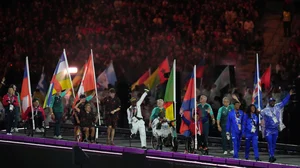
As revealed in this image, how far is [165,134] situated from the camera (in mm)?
28172

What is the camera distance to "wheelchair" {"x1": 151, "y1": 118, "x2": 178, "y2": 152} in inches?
1101

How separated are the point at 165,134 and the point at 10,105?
6.17 meters

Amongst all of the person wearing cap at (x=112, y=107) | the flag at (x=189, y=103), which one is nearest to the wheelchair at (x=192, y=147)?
the flag at (x=189, y=103)

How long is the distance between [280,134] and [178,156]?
17.2 ft

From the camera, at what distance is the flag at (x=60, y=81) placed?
102 ft

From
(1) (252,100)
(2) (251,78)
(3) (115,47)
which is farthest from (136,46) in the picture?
(1) (252,100)

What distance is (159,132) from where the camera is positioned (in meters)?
28.1

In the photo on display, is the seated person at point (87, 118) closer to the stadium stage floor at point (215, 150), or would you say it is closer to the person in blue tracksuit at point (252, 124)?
the stadium stage floor at point (215, 150)

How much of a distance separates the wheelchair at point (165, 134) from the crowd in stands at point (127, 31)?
24.1 feet

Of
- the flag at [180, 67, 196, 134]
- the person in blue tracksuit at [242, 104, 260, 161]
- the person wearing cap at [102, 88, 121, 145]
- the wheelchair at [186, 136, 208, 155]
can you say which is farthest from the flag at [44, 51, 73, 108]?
the person in blue tracksuit at [242, 104, 260, 161]

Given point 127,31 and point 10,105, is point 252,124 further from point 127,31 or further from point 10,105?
point 127,31

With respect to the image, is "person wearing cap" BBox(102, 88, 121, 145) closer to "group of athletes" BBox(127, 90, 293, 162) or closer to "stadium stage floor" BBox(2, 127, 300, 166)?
"group of athletes" BBox(127, 90, 293, 162)

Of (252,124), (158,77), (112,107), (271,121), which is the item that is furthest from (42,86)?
(271,121)

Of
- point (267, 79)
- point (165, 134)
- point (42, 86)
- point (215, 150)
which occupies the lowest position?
point (215, 150)
